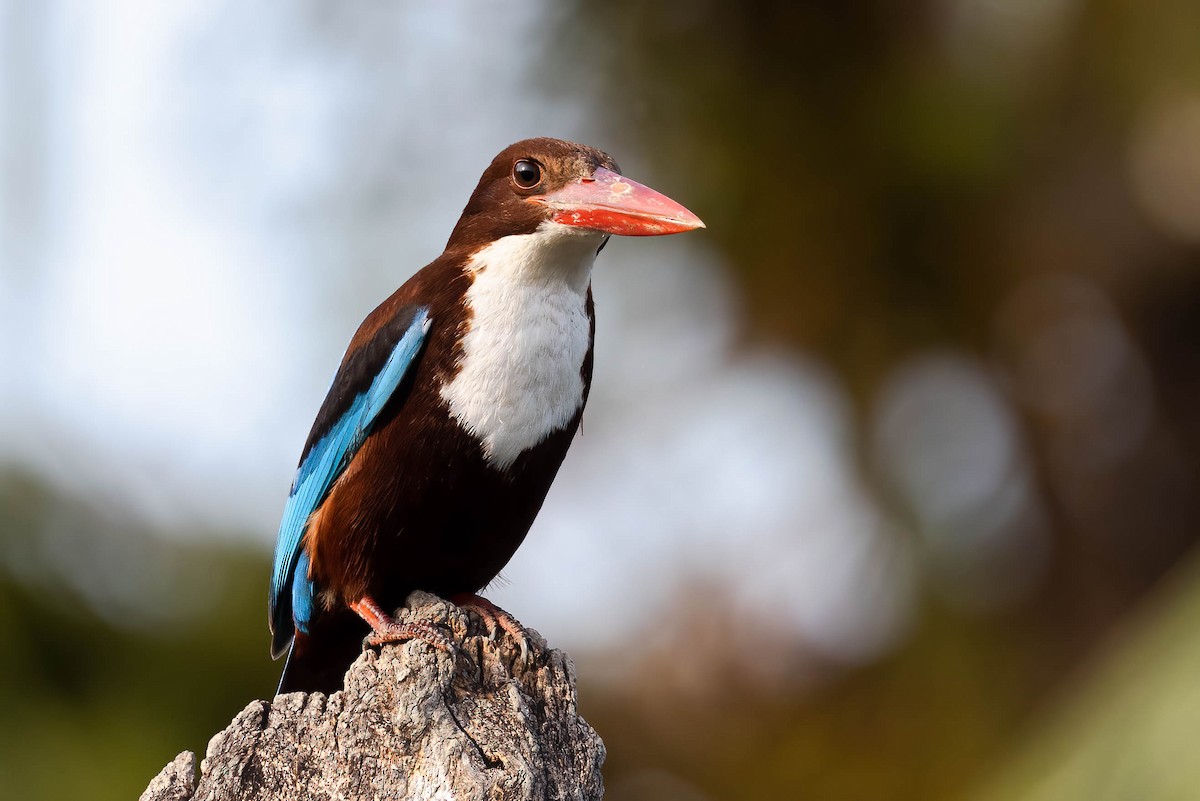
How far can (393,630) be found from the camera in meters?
3.37

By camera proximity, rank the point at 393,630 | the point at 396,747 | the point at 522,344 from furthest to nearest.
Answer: the point at 522,344 → the point at 393,630 → the point at 396,747

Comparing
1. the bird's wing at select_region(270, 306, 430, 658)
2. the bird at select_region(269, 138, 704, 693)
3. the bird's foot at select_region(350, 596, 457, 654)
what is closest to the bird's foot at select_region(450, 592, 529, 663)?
the bird at select_region(269, 138, 704, 693)

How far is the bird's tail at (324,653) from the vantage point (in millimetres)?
3869

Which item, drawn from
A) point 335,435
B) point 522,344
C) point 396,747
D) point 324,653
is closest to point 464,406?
point 522,344

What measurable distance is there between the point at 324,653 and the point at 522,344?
3.53 feet

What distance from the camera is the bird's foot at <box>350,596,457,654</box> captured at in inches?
124

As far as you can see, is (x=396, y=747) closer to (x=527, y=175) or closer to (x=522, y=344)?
(x=522, y=344)

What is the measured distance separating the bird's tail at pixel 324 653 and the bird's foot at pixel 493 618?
31 cm

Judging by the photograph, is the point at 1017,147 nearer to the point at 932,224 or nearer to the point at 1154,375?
the point at 932,224

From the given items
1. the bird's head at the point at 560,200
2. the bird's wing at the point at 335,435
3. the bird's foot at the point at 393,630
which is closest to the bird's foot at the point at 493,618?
the bird's foot at the point at 393,630

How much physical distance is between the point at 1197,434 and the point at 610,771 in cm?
418

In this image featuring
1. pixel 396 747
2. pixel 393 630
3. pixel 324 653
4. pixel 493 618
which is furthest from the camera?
pixel 324 653

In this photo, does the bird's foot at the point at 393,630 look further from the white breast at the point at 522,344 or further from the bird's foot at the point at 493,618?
the white breast at the point at 522,344

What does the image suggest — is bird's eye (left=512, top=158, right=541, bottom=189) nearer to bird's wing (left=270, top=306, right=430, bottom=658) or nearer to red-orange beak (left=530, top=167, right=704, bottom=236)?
red-orange beak (left=530, top=167, right=704, bottom=236)
